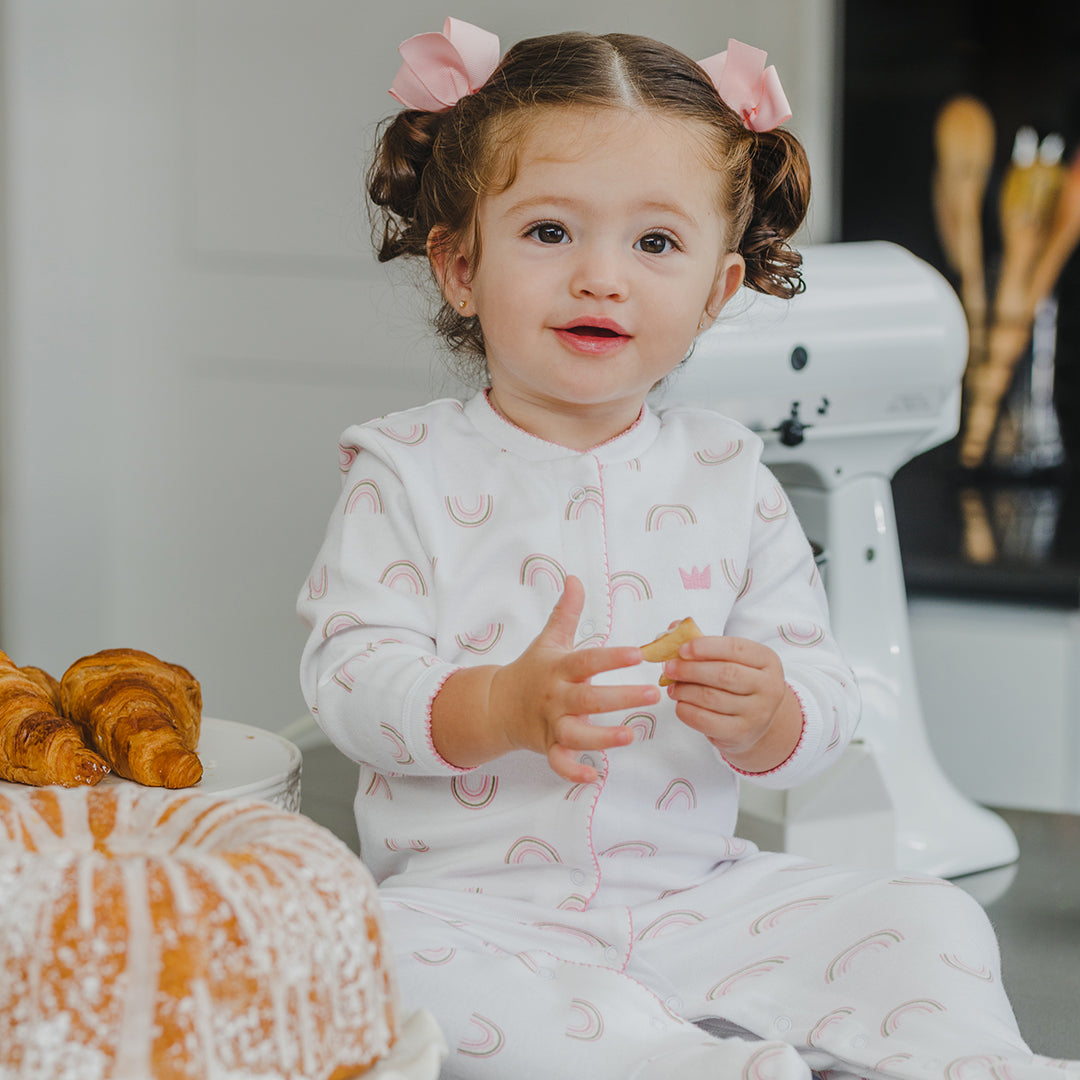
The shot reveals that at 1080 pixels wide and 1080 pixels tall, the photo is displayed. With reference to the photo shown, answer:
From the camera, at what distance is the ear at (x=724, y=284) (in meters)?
0.88

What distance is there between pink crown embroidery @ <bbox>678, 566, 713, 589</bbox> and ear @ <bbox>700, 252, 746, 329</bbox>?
0.50ft

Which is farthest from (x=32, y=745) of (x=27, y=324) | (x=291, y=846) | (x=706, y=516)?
(x=27, y=324)

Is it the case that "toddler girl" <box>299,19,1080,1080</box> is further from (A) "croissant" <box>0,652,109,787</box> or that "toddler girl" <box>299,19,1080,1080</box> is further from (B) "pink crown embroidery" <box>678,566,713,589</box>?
(A) "croissant" <box>0,652,109,787</box>

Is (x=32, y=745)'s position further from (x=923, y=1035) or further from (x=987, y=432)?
(x=987, y=432)

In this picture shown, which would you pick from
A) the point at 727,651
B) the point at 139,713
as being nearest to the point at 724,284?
the point at 727,651

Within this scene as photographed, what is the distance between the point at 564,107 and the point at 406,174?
0.15m

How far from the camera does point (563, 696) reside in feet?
2.19

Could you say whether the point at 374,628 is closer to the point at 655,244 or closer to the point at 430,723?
the point at 430,723

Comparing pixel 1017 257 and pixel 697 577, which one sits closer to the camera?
pixel 697 577

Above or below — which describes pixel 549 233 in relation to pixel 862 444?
above

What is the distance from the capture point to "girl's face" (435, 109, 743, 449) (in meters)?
0.78

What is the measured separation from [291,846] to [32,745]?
0.28m

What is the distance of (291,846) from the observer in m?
0.52

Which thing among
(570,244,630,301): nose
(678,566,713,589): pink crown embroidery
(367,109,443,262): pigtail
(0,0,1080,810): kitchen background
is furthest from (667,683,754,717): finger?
(0,0,1080,810): kitchen background
